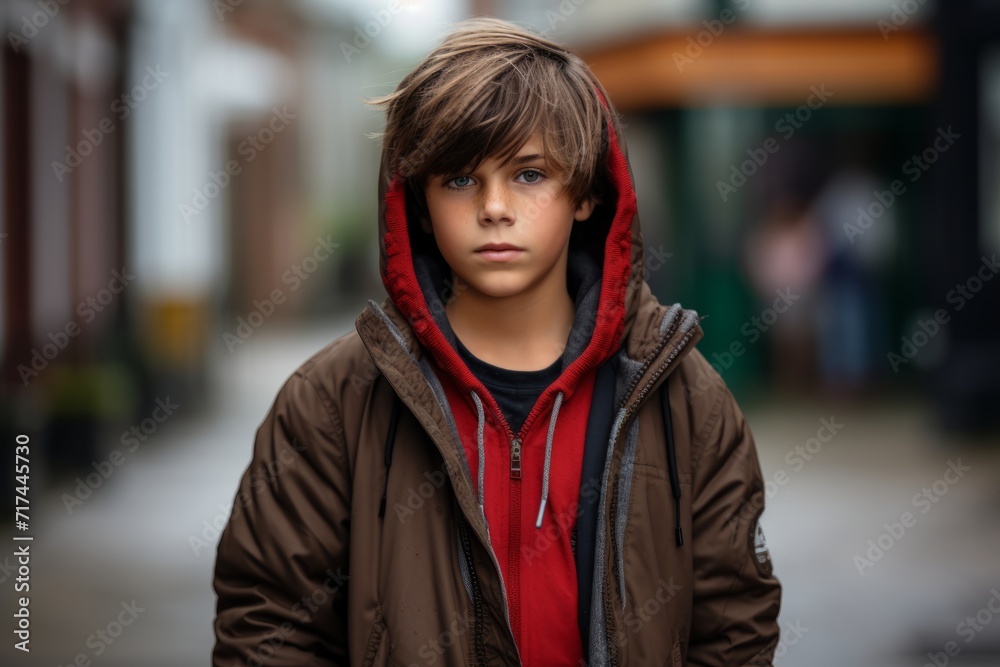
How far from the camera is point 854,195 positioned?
41.1ft

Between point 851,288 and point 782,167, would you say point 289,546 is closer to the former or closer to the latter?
point 851,288

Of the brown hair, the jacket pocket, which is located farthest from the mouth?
the jacket pocket

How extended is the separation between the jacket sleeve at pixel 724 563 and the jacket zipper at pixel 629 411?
0.14m

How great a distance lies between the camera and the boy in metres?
2.17

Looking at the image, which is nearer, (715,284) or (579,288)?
(579,288)

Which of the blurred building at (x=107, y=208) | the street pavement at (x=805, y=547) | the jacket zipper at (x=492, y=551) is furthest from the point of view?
the blurred building at (x=107, y=208)

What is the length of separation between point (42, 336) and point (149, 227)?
11.0 ft

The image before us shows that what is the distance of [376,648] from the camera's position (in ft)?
7.13

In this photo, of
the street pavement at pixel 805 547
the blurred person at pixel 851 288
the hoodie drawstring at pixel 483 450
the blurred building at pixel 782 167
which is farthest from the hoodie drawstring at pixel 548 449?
the blurred person at pixel 851 288

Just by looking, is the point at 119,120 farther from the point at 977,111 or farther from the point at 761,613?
the point at 761,613

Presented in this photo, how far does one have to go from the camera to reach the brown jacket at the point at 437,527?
7.11 feet

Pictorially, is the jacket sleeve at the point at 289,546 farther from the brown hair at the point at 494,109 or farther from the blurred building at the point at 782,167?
the blurred building at the point at 782,167

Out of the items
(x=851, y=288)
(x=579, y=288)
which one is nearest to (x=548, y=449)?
(x=579, y=288)

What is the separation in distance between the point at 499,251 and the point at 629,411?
1.24ft
